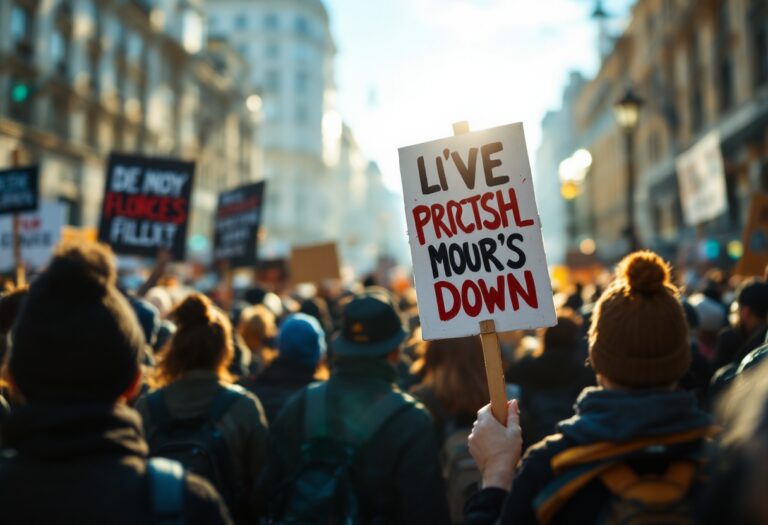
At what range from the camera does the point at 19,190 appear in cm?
832

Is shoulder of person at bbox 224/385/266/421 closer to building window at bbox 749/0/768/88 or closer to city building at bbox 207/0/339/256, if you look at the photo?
building window at bbox 749/0/768/88

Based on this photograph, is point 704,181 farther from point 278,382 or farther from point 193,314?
point 193,314

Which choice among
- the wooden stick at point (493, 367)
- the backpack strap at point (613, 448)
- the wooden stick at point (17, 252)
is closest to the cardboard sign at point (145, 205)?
the wooden stick at point (17, 252)

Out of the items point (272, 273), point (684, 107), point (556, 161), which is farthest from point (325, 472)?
point (556, 161)

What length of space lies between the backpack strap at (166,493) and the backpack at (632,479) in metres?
0.93

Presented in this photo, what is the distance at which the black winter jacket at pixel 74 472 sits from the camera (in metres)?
1.93

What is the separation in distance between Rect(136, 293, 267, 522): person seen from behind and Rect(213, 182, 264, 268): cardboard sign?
5.53 m

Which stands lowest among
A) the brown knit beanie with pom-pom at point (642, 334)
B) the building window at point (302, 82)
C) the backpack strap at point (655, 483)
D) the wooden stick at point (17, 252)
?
the backpack strap at point (655, 483)

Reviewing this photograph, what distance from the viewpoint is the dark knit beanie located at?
206cm

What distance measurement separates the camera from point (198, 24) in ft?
168

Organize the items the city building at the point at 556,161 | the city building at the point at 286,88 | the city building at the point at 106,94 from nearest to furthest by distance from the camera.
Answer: the city building at the point at 106,94, the city building at the point at 286,88, the city building at the point at 556,161

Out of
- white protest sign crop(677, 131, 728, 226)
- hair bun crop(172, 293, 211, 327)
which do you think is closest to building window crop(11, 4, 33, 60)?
white protest sign crop(677, 131, 728, 226)

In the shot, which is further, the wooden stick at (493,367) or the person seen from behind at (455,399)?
the person seen from behind at (455,399)

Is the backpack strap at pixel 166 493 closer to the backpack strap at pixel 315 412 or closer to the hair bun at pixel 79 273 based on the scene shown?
the hair bun at pixel 79 273
